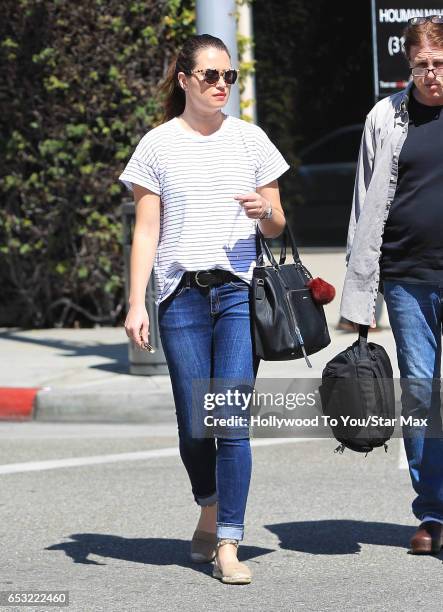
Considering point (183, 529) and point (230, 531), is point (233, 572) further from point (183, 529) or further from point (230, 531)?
point (183, 529)

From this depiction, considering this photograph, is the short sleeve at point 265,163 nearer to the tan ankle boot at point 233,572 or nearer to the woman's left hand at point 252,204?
the woman's left hand at point 252,204

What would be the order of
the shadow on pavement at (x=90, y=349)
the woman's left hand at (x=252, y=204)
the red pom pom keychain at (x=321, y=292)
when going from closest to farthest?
the woman's left hand at (x=252, y=204), the red pom pom keychain at (x=321, y=292), the shadow on pavement at (x=90, y=349)

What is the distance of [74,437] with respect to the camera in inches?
336

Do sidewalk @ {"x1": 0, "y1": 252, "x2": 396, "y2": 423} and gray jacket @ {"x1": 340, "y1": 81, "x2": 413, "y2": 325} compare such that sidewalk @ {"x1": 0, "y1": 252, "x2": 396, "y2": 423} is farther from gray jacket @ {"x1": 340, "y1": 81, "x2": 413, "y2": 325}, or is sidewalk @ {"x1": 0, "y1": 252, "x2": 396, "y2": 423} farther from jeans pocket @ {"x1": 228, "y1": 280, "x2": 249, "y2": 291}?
jeans pocket @ {"x1": 228, "y1": 280, "x2": 249, "y2": 291}

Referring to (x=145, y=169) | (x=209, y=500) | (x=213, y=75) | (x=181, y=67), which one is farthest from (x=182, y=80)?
(x=209, y=500)

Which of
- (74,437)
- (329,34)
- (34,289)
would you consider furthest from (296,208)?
(74,437)

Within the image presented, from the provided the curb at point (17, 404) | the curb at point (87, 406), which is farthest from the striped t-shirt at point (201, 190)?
the curb at point (17, 404)

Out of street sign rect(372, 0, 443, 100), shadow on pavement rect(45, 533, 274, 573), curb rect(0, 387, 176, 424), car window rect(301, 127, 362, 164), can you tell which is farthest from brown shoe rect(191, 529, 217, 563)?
car window rect(301, 127, 362, 164)

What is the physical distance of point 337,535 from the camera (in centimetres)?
592

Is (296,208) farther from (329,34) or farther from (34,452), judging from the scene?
(34,452)

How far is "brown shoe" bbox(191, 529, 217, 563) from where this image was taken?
545 centimetres

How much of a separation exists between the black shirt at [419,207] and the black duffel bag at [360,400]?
36 centimetres

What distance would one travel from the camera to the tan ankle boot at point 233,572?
5.10 meters

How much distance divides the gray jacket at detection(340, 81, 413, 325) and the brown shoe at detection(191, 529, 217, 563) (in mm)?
992
